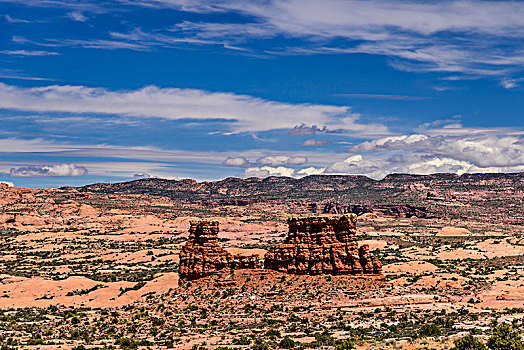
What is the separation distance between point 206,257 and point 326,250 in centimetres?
935

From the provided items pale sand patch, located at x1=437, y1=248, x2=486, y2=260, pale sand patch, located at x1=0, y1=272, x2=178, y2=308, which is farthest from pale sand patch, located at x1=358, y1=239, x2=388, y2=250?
pale sand patch, located at x1=0, y1=272, x2=178, y2=308

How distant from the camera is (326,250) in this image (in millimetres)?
35750

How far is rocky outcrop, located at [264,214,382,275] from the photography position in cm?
3575

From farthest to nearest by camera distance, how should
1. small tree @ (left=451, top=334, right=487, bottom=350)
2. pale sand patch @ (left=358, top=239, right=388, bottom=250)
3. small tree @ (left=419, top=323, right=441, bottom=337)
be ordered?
pale sand patch @ (left=358, top=239, right=388, bottom=250), small tree @ (left=419, top=323, right=441, bottom=337), small tree @ (left=451, top=334, right=487, bottom=350)

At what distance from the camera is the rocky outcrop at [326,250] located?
35.8m

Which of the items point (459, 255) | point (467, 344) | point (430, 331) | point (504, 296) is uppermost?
point (467, 344)

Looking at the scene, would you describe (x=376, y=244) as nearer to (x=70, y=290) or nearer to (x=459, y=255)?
(x=459, y=255)

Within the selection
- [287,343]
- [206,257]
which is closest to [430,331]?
[287,343]

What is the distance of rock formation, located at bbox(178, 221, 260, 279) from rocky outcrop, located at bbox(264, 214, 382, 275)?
347 cm

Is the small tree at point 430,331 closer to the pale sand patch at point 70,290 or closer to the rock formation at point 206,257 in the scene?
the rock formation at point 206,257

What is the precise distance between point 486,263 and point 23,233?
96723mm

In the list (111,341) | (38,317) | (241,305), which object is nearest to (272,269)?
(241,305)

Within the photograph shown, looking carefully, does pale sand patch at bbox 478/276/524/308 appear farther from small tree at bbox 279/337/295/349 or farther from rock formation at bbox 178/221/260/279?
rock formation at bbox 178/221/260/279

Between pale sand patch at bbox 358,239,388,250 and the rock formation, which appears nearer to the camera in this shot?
the rock formation
